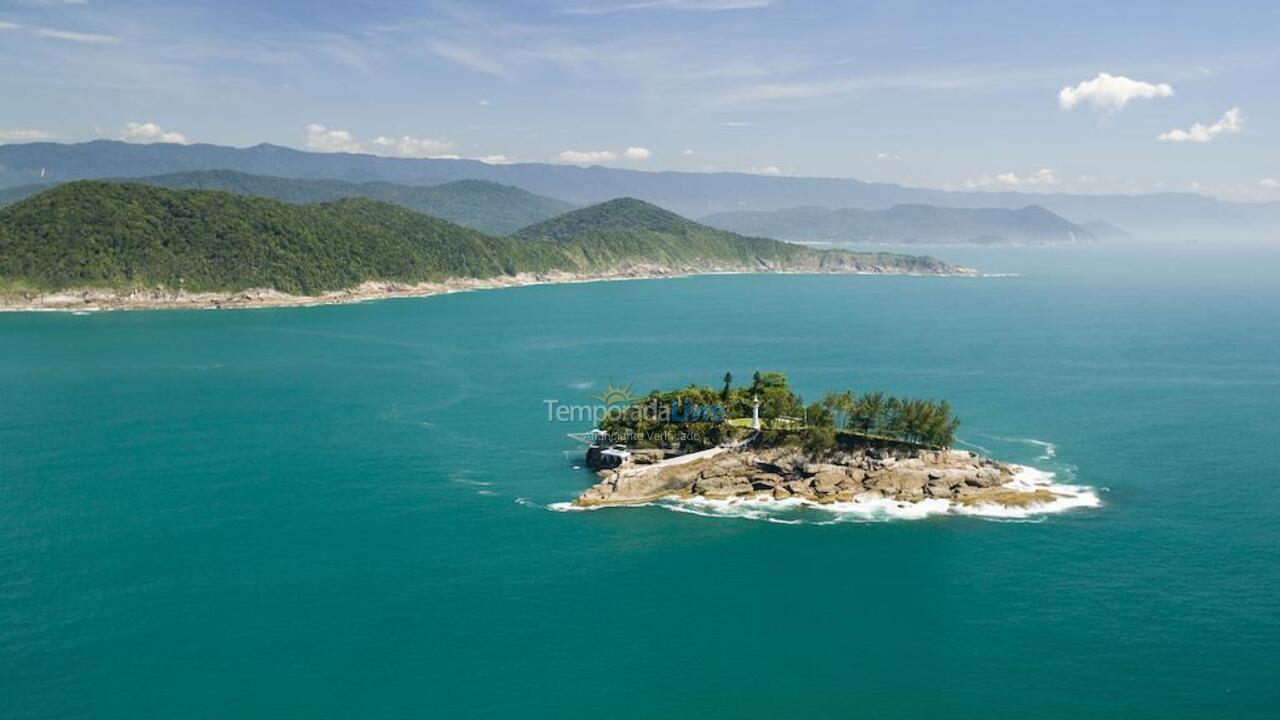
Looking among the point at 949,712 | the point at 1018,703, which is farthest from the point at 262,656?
the point at 1018,703

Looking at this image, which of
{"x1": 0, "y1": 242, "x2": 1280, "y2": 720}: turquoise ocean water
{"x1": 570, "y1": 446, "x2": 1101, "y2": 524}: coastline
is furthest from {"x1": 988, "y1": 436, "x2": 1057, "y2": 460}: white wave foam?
{"x1": 570, "y1": 446, "x2": 1101, "y2": 524}: coastline

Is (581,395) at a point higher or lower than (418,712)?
higher

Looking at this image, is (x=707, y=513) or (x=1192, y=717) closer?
(x=1192, y=717)

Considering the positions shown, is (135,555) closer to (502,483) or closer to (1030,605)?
(502,483)
